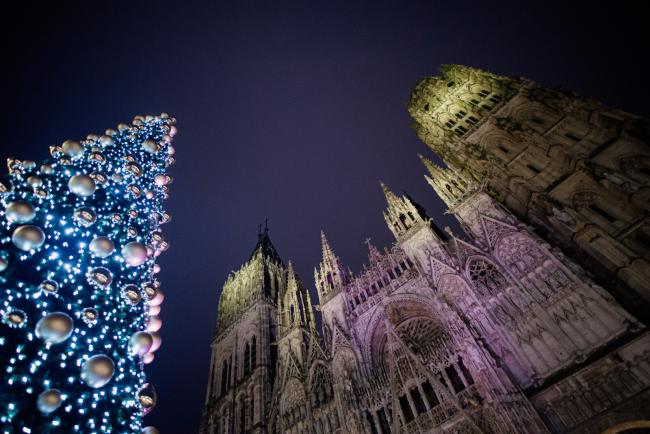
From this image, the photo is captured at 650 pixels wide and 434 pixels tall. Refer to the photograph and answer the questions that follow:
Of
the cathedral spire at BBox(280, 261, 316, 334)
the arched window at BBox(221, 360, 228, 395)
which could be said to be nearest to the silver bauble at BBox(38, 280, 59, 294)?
the cathedral spire at BBox(280, 261, 316, 334)

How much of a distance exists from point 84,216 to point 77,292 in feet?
3.66

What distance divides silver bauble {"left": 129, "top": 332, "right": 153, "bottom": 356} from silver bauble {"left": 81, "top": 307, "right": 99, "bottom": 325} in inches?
22.9

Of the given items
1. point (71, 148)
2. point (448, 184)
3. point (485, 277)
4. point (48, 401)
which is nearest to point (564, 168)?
point (485, 277)

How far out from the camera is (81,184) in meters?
4.96

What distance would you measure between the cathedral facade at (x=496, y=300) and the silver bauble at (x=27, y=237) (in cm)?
1206

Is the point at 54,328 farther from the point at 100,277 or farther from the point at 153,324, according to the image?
the point at 153,324

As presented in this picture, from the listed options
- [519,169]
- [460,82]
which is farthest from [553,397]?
[460,82]

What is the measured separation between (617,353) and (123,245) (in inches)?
554

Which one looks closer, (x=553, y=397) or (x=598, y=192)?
(x=553, y=397)

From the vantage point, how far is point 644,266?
1104 centimetres

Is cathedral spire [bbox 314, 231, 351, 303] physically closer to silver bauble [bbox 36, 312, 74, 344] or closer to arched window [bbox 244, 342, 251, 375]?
arched window [bbox 244, 342, 251, 375]

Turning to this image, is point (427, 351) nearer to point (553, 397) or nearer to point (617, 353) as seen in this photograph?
point (553, 397)

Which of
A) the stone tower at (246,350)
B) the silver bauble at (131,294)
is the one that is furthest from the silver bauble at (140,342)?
the stone tower at (246,350)

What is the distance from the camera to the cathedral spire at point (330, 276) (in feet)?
70.4
